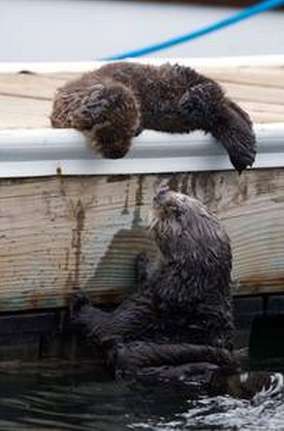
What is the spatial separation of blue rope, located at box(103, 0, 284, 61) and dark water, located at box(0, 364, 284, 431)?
5.16 meters

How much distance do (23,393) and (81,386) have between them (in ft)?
0.83

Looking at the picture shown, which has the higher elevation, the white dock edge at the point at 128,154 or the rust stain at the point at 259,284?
the white dock edge at the point at 128,154

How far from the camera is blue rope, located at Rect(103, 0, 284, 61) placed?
1009 cm

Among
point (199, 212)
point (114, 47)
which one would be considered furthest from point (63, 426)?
point (114, 47)

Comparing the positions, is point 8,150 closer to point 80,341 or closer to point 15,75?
point 80,341

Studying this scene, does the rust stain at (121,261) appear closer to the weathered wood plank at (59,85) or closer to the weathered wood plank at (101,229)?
the weathered wood plank at (101,229)

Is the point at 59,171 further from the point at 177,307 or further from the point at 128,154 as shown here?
the point at 177,307

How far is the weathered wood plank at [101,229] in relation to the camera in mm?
5148

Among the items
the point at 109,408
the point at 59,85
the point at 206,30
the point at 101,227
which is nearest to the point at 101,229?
Answer: the point at 101,227

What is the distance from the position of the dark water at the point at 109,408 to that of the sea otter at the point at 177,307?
17 cm

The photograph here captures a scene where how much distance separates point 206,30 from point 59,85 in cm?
314

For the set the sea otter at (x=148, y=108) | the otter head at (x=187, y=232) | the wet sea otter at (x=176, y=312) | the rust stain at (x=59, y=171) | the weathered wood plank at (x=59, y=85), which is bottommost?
the wet sea otter at (x=176, y=312)

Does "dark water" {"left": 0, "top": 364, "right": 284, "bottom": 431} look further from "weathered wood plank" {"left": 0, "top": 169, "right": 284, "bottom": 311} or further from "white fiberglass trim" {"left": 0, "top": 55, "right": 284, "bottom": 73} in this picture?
"white fiberglass trim" {"left": 0, "top": 55, "right": 284, "bottom": 73}

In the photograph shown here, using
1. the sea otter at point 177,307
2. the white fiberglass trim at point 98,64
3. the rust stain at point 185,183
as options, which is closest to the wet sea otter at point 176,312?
the sea otter at point 177,307
